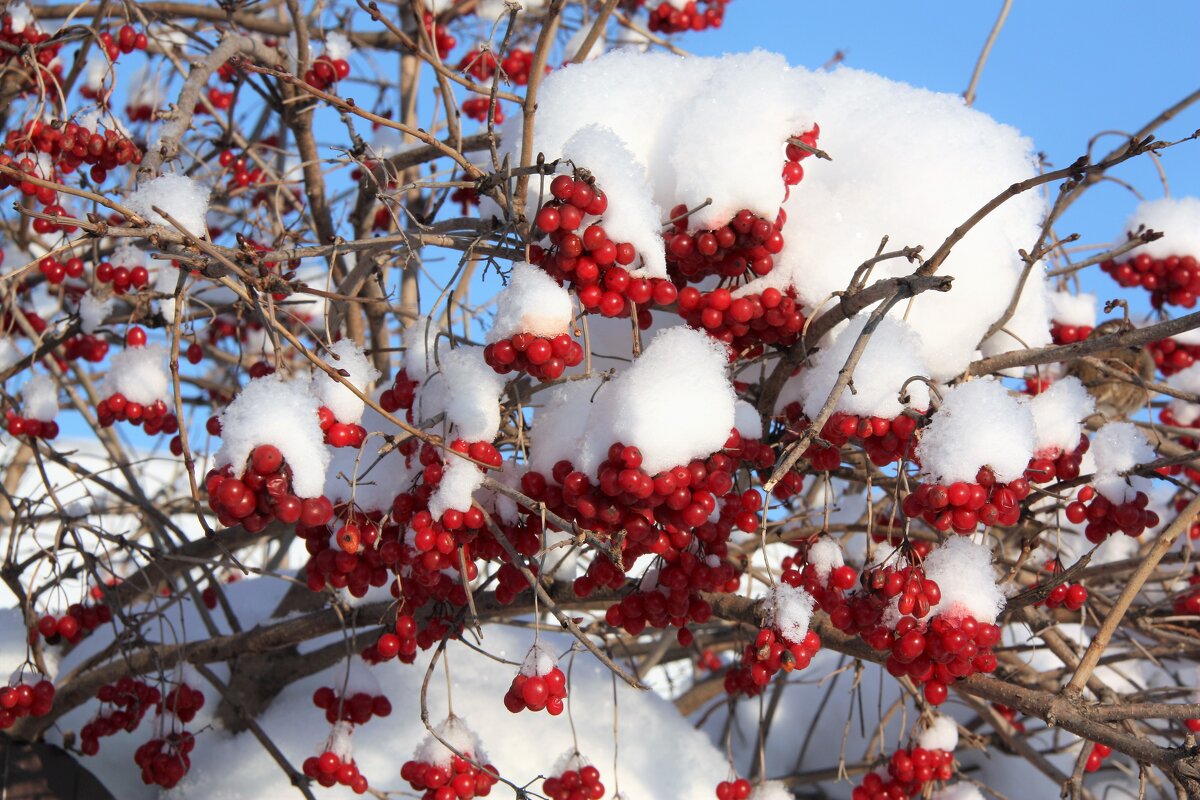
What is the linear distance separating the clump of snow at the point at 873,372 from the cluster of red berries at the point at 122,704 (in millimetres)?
1909

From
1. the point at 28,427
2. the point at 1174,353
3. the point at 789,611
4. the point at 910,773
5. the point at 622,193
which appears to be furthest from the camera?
the point at 1174,353

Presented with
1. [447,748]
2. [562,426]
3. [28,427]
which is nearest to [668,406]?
[562,426]

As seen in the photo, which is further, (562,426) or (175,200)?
(175,200)

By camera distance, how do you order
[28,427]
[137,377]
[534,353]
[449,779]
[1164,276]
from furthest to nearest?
[1164,276] < [28,427] < [137,377] < [449,779] < [534,353]

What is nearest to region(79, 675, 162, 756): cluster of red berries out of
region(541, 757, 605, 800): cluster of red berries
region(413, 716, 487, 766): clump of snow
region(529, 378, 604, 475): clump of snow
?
region(413, 716, 487, 766): clump of snow

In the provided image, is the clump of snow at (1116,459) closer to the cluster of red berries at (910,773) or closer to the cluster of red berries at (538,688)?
the cluster of red berries at (910,773)

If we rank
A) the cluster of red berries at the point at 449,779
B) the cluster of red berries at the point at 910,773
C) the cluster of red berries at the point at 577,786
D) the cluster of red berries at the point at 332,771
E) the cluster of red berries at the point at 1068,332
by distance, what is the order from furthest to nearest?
1. the cluster of red berries at the point at 1068,332
2. the cluster of red berries at the point at 910,773
3. the cluster of red berries at the point at 332,771
4. the cluster of red berries at the point at 577,786
5. the cluster of red berries at the point at 449,779

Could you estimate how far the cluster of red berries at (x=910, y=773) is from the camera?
274cm

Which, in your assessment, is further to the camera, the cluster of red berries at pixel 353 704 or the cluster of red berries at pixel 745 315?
the cluster of red berries at pixel 353 704

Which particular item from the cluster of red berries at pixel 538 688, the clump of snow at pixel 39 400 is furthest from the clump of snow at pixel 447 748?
the clump of snow at pixel 39 400

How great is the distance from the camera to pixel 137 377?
2.85 meters

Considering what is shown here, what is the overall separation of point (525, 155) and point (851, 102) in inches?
34.6

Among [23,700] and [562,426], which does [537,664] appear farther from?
[23,700]

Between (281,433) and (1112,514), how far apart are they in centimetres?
161
